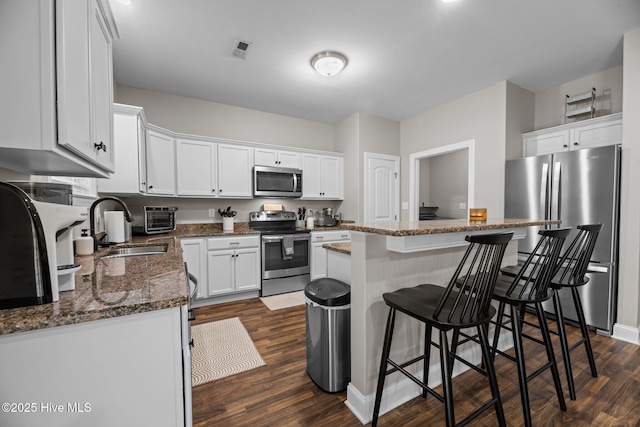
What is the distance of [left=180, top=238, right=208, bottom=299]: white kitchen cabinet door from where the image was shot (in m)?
3.18

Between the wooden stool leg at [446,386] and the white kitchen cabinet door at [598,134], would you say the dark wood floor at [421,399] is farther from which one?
the white kitchen cabinet door at [598,134]

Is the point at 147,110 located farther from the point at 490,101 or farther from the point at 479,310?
the point at 490,101

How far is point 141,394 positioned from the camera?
0.80 metres

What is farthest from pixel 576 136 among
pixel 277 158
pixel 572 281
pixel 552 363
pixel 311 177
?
pixel 277 158

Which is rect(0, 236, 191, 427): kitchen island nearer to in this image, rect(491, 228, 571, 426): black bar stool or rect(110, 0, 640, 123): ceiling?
rect(491, 228, 571, 426): black bar stool

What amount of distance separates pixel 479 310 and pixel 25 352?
1579mm

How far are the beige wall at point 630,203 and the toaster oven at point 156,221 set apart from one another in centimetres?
466

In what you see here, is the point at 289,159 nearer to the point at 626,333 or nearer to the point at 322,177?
the point at 322,177

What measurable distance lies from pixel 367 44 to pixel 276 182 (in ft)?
7.20

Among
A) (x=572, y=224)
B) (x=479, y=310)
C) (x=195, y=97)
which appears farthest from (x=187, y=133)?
(x=572, y=224)

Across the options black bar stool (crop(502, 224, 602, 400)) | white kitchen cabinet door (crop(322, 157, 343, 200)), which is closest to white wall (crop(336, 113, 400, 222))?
white kitchen cabinet door (crop(322, 157, 343, 200))

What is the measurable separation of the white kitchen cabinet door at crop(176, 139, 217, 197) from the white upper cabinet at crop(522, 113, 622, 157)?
4.10m

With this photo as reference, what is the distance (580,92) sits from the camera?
3.15 m

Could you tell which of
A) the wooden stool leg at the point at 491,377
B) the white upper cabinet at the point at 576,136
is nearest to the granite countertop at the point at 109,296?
the wooden stool leg at the point at 491,377
